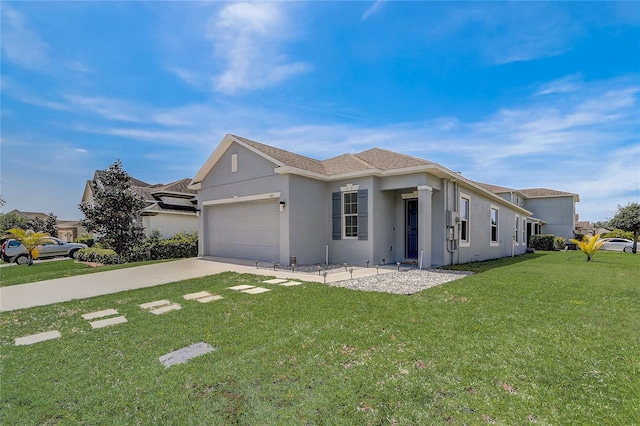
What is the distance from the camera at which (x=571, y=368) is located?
124 inches

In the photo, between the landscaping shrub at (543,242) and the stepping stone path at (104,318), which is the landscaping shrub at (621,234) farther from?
the stepping stone path at (104,318)

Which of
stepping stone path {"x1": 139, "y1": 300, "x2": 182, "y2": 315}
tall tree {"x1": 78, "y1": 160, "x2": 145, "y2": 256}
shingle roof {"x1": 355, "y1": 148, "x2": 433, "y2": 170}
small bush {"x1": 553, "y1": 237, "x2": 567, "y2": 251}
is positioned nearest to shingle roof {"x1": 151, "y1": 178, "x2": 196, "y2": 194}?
tall tree {"x1": 78, "y1": 160, "x2": 145, "y2": 256}

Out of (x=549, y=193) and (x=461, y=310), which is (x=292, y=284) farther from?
(x=549, y=193)

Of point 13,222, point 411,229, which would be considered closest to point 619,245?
point 411,229

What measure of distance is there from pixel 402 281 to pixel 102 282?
8409 mm

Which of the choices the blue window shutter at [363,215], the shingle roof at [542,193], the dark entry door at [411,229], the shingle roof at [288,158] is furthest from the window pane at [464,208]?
the shingle roof at [542,193]

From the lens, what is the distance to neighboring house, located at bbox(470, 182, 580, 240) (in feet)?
99.1

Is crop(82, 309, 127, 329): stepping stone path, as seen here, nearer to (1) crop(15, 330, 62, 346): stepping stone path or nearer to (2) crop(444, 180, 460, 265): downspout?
(1) crop(15, 330, 62, 346): stepping stone path

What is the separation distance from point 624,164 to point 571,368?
58.6 ft

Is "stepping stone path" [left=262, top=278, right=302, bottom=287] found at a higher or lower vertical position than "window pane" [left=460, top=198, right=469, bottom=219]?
lower

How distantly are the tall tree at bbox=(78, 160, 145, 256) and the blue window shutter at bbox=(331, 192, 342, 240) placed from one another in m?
10.6

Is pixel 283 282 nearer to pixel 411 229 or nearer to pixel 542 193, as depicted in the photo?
pixel 411 229

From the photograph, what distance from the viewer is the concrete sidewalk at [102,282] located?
266 inches

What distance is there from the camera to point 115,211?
15.1m
